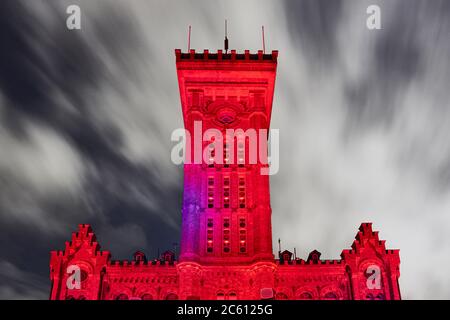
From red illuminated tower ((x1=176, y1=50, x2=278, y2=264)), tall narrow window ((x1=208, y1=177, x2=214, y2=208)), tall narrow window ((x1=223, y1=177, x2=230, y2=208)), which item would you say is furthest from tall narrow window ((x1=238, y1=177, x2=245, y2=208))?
tall narrow window ((x1=208, y1=177, x2=214, y2=208))

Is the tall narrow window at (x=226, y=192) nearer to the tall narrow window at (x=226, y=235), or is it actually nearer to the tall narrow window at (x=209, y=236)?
the tall narrow window at (x=226, y=235)

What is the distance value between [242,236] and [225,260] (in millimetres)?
3885

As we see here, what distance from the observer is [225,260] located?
57188 mm

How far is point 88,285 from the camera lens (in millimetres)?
56969

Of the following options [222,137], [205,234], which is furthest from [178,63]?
[205,234]

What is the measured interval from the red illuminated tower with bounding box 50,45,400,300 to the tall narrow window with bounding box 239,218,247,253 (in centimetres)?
11

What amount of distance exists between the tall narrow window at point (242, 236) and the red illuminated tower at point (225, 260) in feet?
0.37

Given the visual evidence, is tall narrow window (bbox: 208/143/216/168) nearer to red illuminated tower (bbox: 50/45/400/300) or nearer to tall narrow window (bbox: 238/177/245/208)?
red illuminated tower (bbox: 50/45/400/300)

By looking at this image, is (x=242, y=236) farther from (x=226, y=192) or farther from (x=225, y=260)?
(x=226, y=192)

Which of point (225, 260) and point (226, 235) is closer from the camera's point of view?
point (225, 260)

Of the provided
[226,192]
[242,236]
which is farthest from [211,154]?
[242,236]

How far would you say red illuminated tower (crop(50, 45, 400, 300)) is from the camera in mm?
55719

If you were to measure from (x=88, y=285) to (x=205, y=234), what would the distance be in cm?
1354
